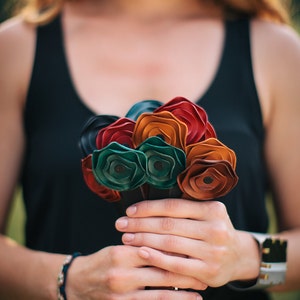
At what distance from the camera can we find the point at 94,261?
4.67ft

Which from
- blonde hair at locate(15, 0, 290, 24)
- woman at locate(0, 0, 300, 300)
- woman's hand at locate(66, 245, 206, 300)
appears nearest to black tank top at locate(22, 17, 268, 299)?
woman at locate(0, 0, 300, 300)

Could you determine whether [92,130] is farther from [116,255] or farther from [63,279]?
[63,279]

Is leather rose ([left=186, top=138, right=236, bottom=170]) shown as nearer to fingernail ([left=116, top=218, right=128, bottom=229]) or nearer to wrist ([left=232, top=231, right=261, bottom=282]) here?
fingernail ([left=116, top=218, right=128, bottom=229])

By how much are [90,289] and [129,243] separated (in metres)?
0.17

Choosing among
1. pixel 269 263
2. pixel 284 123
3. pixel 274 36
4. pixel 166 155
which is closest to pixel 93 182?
pixel 166 155

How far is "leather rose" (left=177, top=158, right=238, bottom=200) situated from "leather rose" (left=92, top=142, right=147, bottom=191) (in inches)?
3.3

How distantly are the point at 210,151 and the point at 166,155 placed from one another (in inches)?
3.5

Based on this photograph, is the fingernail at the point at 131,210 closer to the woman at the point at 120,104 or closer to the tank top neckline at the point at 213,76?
the woman at the point at 120,104

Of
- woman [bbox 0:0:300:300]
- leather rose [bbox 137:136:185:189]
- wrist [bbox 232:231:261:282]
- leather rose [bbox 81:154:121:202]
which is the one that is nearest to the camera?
leather rose [bbox 137:136:185:189]

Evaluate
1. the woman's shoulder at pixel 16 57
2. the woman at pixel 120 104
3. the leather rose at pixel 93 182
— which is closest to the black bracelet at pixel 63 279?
the woman at pixel 120 104

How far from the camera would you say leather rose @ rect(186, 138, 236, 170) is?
124 centimetres

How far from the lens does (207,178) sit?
4.06 feet

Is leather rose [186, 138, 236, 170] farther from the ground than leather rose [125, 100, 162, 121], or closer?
closer

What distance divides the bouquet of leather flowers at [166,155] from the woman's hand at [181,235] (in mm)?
50
